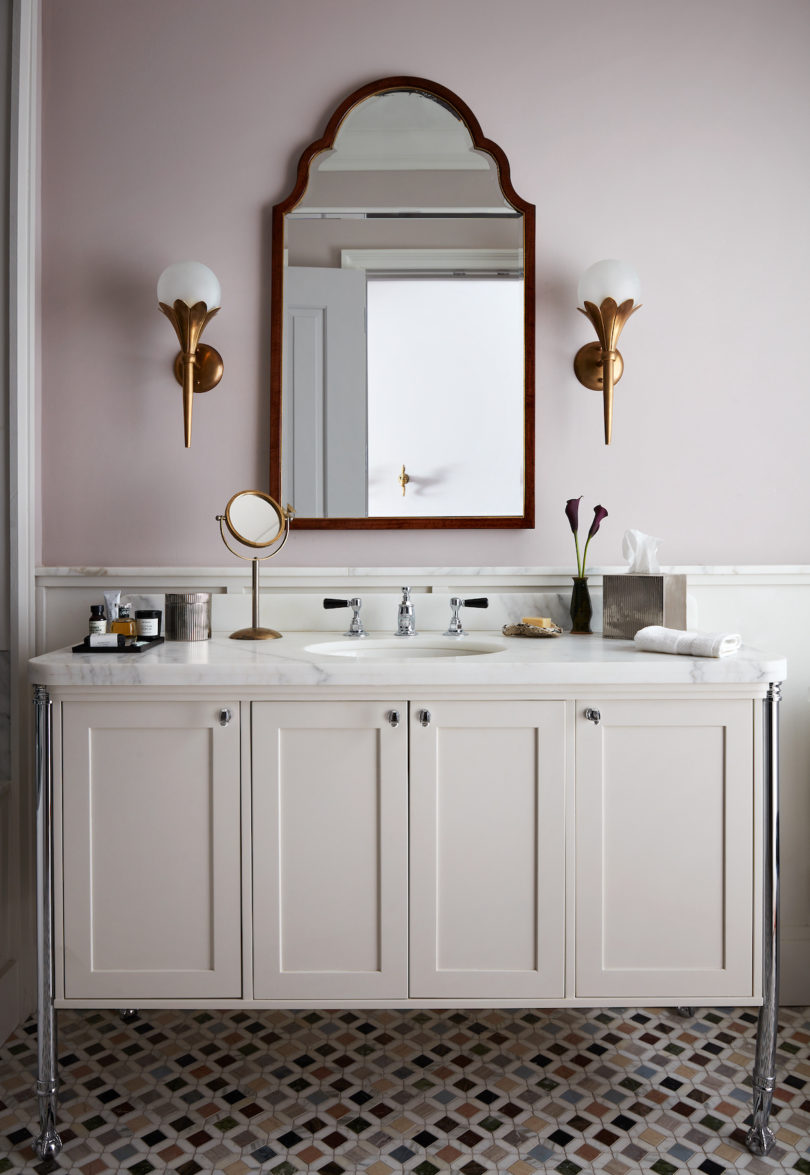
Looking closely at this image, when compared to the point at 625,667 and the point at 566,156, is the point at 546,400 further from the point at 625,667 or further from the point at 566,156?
the point at 625,667

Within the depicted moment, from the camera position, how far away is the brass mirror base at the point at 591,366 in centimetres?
202

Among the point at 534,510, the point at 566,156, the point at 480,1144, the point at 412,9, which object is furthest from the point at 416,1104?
the point at 412,9

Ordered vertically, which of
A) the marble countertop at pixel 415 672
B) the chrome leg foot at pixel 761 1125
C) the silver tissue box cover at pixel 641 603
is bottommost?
the chrome leg foot at pixel 761 1125

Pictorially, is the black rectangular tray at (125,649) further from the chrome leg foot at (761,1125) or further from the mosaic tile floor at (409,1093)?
the chrome leg foot at (761,1125)

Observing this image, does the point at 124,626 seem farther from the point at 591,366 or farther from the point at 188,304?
the point at 591,366

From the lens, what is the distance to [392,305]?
2008 millimetres

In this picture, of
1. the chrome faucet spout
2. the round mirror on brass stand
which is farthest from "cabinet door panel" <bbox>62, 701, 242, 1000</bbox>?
the chrome faucet spout

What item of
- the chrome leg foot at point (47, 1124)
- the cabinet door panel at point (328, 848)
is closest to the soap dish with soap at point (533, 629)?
the cabinet door panel at point (328, 848)

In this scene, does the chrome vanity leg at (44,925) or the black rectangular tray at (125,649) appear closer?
the chrome vanity leg at (44,925)

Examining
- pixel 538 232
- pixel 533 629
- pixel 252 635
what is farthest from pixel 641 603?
pixel 538 232

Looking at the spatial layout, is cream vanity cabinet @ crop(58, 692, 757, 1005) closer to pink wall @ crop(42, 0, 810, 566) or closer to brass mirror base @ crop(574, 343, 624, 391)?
pink wall @ crop(42, 0, 810, 566)

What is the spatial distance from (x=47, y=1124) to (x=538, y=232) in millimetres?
2197

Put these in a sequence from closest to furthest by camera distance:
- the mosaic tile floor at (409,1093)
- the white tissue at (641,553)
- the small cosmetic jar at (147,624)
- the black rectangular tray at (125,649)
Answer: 1. the mosaic tile floor at (409,1093)
2. the black rectangular tray at (125,649)
3. the small cosmetic jar at (147,624)
4. the white tissue at (641,553)

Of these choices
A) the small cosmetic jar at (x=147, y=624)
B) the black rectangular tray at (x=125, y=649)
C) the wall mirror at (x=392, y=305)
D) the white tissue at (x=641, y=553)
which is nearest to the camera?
the black rectangular tray at (x=125, y=649)
